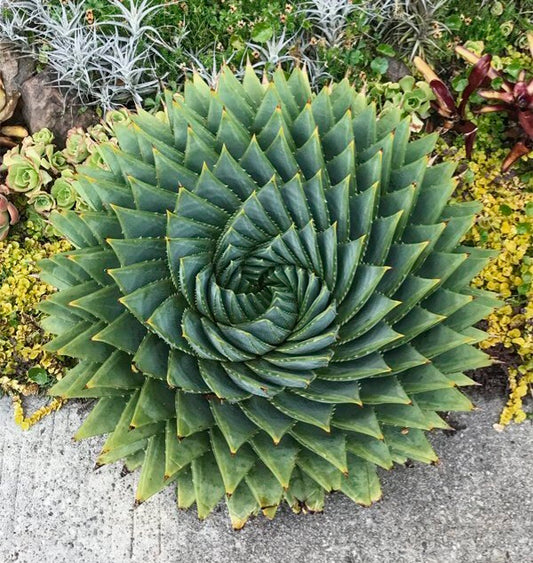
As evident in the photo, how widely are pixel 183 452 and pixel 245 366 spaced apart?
0.27m

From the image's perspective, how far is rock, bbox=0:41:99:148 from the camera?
3004mm

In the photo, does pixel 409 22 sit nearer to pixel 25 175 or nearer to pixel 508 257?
pixel 508 257

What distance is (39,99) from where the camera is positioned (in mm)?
3010

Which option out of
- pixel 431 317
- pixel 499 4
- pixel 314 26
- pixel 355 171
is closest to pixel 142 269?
pixel 355 171

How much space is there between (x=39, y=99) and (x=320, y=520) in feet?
7.92

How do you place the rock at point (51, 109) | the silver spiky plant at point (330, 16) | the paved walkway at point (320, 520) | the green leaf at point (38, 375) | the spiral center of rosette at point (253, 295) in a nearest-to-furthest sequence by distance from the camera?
the spiral center of rosette at point (253, 295)
the paved walkway at point (320, 520)
the green leaf at point (38, 375)
the silver spiky plant at point (330, 16)
the rock at point (51, 109)

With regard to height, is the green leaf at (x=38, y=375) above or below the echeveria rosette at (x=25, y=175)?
below

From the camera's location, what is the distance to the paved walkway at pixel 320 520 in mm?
2154

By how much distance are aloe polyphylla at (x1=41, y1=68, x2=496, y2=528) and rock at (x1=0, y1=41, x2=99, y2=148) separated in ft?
4.76

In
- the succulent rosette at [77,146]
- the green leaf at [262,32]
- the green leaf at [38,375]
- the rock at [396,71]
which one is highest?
the rock at [396,71]

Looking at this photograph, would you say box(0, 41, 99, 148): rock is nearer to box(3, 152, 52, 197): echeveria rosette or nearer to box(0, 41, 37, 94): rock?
box(0, 41, 37, 94): rock

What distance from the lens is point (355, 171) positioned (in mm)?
1684

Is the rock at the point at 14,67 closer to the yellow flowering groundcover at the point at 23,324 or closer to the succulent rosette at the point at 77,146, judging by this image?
the succulent rosette at the point at 77,146

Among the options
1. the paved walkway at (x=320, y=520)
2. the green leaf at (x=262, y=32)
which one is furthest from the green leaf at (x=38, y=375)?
the green leaf at (x=262, y=32)
